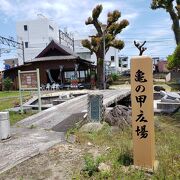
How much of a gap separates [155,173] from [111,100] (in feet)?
31.7

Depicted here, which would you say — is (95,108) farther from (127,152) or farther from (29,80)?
(29,80)

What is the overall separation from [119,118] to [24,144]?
2.74 m

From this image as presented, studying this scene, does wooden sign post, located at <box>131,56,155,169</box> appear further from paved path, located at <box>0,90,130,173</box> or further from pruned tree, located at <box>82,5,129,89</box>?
pruned tree, located at <box>82,5,129,89</box>

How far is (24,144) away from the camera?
764cm

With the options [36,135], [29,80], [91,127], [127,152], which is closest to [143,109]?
[127,152]

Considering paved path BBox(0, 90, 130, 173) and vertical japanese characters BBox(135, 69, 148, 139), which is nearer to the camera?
vertical japanese characters BBox(135, 69, 148, 139)

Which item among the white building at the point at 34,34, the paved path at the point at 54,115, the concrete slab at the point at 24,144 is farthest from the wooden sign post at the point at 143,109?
the white building at the point at 34,34

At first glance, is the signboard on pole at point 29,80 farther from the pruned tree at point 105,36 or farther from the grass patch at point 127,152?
the pruned tree at point 105,36

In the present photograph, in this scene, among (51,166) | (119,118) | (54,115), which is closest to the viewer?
(51,166)

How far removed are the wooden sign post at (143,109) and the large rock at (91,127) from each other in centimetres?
323

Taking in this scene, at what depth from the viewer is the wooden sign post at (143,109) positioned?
16.8ft

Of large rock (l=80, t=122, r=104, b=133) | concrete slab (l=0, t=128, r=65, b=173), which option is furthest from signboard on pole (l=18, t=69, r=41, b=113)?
large rock (l=80, t=122, r=104, b=133)

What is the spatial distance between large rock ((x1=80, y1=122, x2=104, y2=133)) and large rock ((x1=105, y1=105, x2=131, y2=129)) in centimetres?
39

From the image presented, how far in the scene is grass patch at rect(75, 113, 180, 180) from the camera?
5027mm
